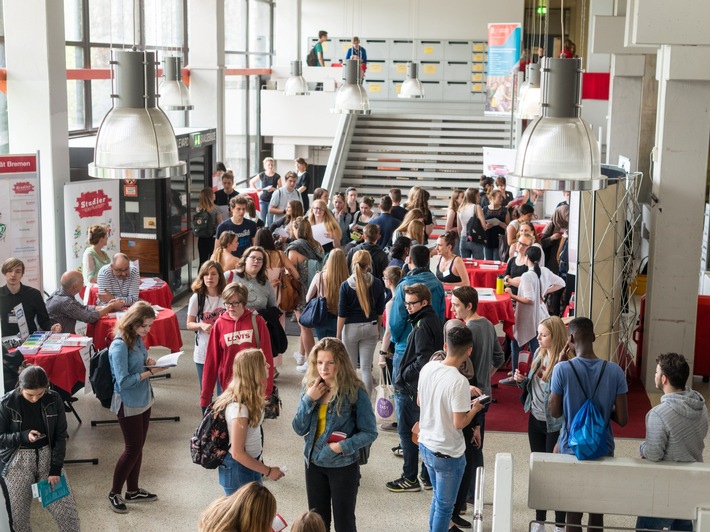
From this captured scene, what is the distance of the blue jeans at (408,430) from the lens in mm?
6512

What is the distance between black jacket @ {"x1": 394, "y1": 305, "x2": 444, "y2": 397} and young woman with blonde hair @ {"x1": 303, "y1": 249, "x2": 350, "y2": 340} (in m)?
1.91

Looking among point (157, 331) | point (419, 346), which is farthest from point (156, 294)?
point (419, 346)

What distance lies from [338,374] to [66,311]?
3668 millimetres

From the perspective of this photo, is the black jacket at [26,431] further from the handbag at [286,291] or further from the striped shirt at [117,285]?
the handbag at [286,291]

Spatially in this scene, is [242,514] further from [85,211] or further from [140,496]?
[85,211]

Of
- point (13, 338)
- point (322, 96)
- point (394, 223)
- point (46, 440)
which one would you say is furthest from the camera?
point (322, 96)

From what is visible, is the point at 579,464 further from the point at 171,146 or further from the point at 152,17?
the point at 152,17

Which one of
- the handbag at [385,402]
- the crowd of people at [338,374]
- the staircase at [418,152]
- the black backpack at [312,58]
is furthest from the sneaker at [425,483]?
the black backpack at [312,58]

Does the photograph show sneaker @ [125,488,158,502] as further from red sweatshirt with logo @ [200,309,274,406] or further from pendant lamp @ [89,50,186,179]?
pendant lamp @ [89,50,186,179]

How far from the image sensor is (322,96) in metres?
19.8

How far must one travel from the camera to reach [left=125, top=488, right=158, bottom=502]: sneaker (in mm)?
6637

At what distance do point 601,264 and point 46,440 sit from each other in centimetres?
545

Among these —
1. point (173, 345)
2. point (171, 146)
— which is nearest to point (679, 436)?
point (171, 146)

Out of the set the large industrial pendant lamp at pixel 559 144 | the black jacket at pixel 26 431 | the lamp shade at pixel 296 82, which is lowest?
the black jacket at pixel 26 431
